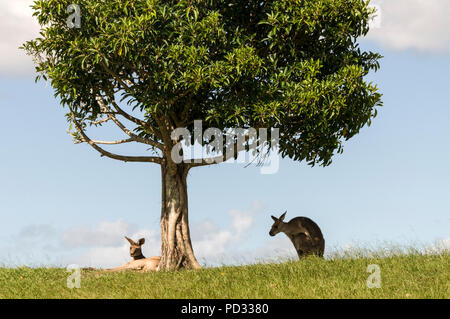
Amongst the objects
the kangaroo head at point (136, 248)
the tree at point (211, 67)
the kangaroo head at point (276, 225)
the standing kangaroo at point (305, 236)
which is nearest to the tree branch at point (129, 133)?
the tree at point (211, 67)

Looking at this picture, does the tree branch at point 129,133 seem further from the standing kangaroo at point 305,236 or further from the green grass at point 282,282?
the standing kangaroo at point 305,236

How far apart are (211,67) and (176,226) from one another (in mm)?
6173

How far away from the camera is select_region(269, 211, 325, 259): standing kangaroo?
20.0 m

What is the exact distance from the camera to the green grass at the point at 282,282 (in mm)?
12414

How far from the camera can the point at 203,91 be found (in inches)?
709

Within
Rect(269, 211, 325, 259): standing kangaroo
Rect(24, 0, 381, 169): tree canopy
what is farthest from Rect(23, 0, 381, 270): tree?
Rect(269, 211, 325, 259): standing kangaroo

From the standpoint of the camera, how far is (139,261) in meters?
21.7

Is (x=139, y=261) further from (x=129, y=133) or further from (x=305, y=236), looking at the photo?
(x=305, y=236)

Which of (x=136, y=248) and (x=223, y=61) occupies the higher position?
(x=223, y=61)

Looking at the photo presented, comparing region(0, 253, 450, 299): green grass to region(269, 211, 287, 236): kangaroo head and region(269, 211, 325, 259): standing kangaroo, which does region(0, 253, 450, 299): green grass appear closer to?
region(269, 211, 325, 259): standing kangaroo

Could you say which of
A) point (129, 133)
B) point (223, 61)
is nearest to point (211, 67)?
point (223, 61)

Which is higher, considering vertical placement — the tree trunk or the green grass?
the tree trunk

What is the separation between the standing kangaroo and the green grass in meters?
2.22
